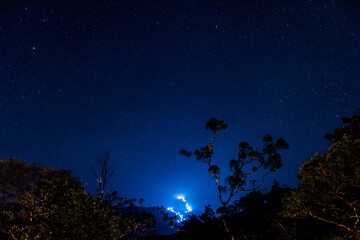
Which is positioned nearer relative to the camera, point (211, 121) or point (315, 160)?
point (315, 160)

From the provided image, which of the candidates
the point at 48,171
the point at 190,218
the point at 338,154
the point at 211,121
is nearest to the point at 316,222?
the point at 211,121

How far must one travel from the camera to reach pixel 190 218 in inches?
1549

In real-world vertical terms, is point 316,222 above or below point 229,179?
below

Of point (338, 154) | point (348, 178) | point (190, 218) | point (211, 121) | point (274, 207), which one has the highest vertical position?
point (211, 121)

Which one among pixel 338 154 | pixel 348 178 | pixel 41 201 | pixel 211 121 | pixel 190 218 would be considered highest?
pixel 211 121

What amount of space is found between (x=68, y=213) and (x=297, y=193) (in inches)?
458

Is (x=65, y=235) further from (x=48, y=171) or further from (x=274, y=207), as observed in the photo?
(x=274, y=207)

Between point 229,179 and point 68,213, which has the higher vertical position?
point 229,179

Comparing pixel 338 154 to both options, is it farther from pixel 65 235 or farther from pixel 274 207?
pixel 274 207

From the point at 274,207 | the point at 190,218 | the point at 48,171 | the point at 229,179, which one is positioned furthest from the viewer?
the point at 190,218

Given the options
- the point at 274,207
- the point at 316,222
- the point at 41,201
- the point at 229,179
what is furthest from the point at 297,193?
the point at 274,207

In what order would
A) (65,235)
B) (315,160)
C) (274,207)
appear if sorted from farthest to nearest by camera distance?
(274,207) < (315,160) < (65,235)

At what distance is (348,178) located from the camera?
37.3ft

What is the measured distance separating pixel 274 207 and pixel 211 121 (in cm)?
1534
